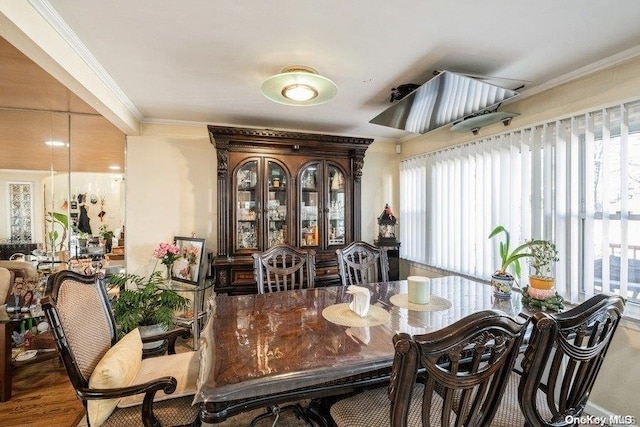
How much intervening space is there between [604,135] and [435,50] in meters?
1.25

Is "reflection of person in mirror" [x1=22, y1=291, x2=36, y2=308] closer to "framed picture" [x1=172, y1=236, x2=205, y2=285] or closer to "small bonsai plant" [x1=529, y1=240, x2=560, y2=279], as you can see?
"framed picture" [x1=172, y1=236, x2=205, y2=285]

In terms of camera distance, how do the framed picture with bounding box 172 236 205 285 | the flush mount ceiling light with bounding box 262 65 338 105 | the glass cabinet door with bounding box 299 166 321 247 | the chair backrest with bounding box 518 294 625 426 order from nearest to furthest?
the chair backrest with bounding box 518 294 625 426 → the flush mount ceiling light with bounding box 262 65 338 105 → the framed picture with bounding box 172 236 205 285 → the glass cabinet door with bounding box 299 166 321 247

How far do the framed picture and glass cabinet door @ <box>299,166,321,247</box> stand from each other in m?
1.10

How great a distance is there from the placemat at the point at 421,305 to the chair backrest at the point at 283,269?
29.3 inches

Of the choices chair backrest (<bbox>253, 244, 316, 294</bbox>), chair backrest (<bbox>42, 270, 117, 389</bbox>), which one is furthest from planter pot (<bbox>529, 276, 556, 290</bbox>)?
chair backrest (<bbox>42, 270, 117, 389</bbox>)

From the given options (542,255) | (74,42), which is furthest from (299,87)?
(542,255)

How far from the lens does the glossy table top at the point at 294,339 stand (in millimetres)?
1025

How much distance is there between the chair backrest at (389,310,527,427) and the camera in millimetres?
842

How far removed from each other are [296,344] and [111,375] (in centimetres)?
78

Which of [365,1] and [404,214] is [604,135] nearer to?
[365,1]

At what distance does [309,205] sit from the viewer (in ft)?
11.3

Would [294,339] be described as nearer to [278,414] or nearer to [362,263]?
[278,414]

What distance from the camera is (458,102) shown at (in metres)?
2.13

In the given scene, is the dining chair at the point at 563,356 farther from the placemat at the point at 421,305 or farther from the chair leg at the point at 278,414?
the chair leg at the point at 278,414
